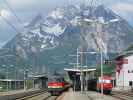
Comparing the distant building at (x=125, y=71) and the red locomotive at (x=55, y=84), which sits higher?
the distant building at (x=125, y=71)

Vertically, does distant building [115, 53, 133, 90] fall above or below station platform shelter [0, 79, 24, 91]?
above

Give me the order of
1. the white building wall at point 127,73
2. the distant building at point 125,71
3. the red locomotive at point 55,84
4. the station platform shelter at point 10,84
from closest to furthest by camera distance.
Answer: the red locomotive at point 55,84 → the station platform shelter at point 10,84 → the distant building at point 125,71 → the white building wall at point 127,73

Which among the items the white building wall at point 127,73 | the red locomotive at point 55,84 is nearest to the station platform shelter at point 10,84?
the white building wall at point 127,73

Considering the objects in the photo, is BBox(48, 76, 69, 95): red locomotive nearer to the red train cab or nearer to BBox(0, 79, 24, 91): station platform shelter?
the red train cab

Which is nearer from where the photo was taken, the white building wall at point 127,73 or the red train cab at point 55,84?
the red train cab at point 55,84

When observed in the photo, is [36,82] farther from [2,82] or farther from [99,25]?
[99,25]

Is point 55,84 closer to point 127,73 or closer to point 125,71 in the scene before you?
point 127,73

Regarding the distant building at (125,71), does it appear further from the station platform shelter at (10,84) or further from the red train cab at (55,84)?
the red train cab at (55,84)

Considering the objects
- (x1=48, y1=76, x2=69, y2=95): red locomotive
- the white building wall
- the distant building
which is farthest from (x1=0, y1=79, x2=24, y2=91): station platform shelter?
(x1=48, y1=76, x2=69, y2=95): red locomotive

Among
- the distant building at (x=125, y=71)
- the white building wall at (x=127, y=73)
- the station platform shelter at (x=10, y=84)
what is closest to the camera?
the station platform shelter at (x=10, y=84)

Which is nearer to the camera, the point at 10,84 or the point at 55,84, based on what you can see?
the point at 55,84

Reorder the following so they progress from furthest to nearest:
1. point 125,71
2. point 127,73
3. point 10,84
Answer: point 125,71 → point 127,73 → point 10,84

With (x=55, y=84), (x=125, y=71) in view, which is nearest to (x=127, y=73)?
(x=125, y=71)

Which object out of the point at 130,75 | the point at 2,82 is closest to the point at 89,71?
the point at 2,82
